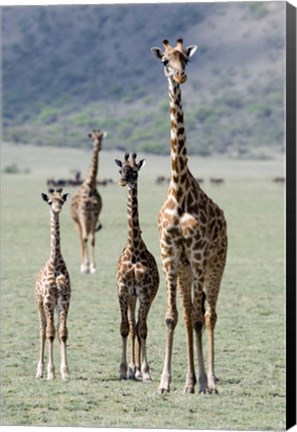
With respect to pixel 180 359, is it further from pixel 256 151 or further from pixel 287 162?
pixel 256 151

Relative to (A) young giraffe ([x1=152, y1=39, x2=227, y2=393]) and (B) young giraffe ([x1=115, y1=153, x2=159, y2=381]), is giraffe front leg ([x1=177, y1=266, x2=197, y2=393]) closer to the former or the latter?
(A) young giraffe ([x1=152, y1=39, x2=227, y2=393])

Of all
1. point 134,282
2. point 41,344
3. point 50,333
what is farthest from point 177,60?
point 41,344

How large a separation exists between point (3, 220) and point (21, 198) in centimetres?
789

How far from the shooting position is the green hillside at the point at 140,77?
64.7 m

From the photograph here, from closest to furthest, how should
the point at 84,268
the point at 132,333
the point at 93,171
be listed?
the point at 132,333, the point at 84,268, the point at 93,171

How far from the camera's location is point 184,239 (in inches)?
301

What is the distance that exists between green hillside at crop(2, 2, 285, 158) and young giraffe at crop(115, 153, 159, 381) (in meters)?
51.0

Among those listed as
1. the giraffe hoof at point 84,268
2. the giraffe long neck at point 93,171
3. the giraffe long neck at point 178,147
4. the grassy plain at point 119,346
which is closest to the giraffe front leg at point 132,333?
the grassy plain at point 119,346

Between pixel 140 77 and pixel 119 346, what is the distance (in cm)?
6377

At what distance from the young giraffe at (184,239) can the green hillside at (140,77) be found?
51777mm

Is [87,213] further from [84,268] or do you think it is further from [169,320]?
[169,320]

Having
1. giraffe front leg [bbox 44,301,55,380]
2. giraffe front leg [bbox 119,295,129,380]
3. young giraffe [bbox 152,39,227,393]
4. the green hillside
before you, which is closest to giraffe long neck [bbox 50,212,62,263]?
giraffe front leg [bbox 44,301,55,380]

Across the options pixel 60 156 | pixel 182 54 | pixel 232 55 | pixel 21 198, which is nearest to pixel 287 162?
pixel 182 54

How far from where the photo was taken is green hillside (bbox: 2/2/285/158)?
212ft
